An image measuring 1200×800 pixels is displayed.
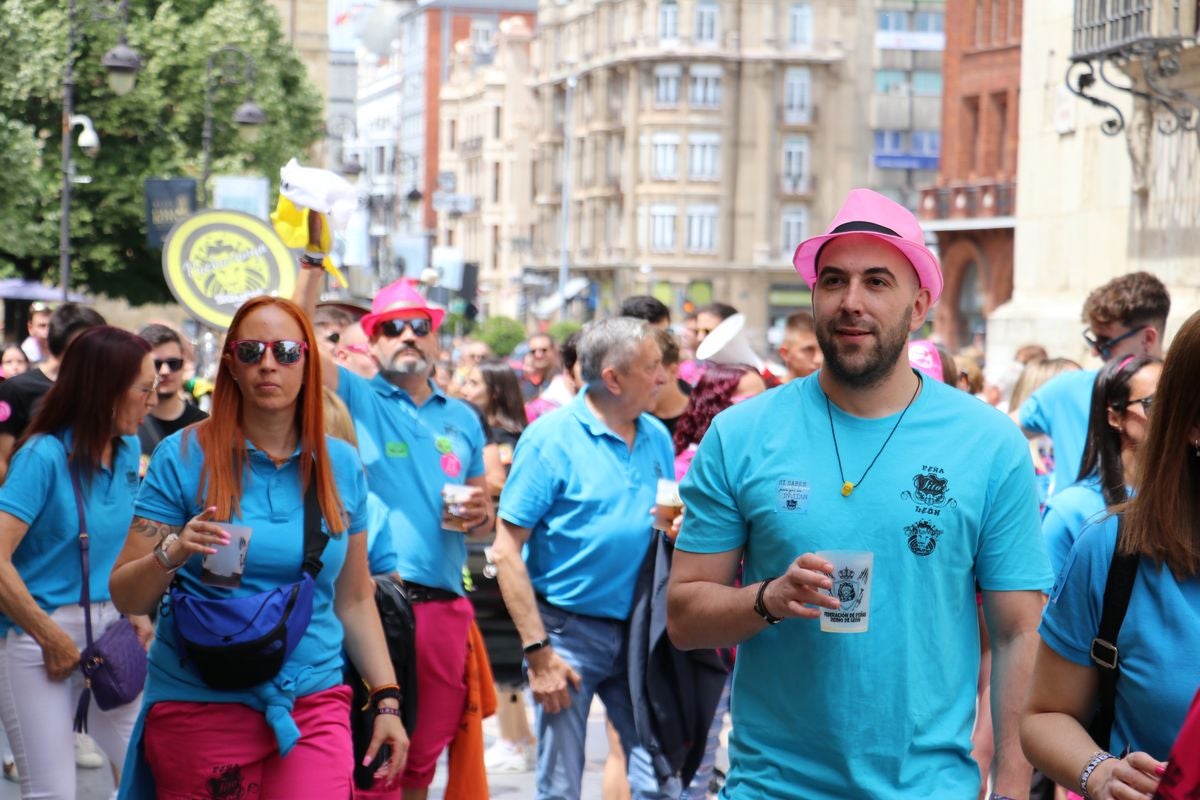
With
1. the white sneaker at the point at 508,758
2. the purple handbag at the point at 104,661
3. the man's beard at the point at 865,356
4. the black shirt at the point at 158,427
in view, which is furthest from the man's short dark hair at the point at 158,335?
the man's beard at the point at 865,356

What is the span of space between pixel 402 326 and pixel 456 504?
872mm

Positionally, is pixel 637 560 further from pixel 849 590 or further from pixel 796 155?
pixel 796 155

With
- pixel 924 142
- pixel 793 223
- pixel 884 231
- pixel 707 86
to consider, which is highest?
pixel 707 86

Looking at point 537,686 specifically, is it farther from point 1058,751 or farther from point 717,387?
point 1058,751

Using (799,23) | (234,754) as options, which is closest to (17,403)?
(234,754)

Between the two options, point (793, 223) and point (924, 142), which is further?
point (924, 142)

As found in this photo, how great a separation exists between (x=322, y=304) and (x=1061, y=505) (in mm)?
4124

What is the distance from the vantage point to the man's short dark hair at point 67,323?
8.90m

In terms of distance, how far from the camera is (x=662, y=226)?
275 feet

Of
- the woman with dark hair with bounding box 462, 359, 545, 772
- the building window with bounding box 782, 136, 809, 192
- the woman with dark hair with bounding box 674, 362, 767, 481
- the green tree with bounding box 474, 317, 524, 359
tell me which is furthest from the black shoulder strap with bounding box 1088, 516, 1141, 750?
the building window with bounding box 782, 136, 809, 192

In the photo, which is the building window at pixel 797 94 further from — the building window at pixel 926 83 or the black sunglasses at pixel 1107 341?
the black sunglasses at pixel 1107 341

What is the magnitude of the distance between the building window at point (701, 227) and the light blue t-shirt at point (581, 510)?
7716cm

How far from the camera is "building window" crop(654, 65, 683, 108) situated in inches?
3292

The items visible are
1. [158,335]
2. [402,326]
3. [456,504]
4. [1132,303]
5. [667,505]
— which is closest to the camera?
[667,505]
